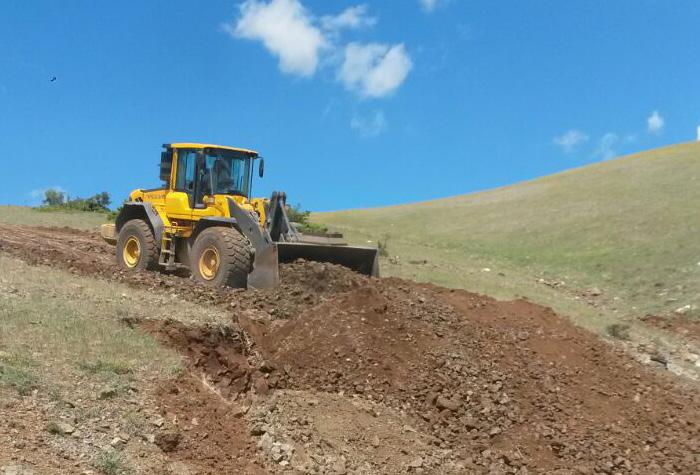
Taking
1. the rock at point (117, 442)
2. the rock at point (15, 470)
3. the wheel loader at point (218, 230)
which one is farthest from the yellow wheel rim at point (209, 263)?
the rock at point (15, 470)

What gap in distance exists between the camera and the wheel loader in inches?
516

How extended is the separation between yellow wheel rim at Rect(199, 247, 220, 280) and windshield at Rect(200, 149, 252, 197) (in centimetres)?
133

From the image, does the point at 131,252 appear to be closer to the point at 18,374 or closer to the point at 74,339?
the point at 74,339

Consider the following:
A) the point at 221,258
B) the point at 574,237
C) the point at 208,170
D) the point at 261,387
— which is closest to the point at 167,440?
the point at 261,387

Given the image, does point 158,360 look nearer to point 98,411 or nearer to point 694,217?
point 98,411

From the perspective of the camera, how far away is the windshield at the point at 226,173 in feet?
46.9

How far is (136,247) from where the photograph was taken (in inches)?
615

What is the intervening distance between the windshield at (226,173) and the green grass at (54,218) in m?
14.4

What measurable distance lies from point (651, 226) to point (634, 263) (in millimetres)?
6251

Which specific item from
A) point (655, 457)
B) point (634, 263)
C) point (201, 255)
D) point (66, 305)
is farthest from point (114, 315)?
point (634, 263)

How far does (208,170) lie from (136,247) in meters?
2.63

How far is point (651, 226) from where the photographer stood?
3002 cm

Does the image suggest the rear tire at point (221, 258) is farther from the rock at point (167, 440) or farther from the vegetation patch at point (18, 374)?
the rock at point (167, 440)

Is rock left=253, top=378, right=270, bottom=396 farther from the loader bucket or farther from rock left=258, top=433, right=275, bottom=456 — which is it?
the loader bucket
